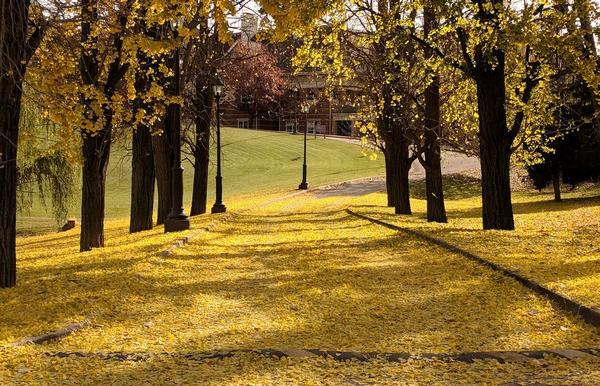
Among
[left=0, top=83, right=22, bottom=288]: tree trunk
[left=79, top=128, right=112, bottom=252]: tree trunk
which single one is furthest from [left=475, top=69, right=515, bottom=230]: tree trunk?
[left=0, top=83, right=22, bottom=288]: tree trunk

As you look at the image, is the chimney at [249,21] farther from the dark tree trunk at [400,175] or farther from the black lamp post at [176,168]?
the dark tree trunk at [400,175]

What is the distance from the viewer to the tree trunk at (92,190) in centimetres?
1475

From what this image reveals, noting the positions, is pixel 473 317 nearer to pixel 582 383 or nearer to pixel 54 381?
pixel 582 383

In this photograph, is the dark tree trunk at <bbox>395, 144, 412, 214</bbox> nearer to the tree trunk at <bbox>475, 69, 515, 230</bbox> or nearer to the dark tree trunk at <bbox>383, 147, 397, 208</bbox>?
the dark tree trunk at <bbox>383, 147, 397, 208</bbox>

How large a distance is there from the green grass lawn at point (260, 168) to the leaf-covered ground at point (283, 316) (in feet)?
90.8

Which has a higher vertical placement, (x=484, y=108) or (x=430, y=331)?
(x=484, y=108)

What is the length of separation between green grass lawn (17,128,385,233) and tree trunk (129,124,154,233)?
59.3 ft

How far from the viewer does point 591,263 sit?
29.3 ft

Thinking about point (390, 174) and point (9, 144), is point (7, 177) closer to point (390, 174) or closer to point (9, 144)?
point (9, 144)

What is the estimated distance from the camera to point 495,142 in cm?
1378

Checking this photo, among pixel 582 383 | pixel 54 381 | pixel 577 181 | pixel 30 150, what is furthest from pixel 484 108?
pixel 577 181

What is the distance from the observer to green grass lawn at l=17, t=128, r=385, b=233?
43.9 m

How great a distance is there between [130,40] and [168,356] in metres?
5.60

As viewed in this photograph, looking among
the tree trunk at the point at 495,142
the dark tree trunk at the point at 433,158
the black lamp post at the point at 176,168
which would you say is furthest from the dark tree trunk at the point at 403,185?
the black lamp post at the point at 176,168
